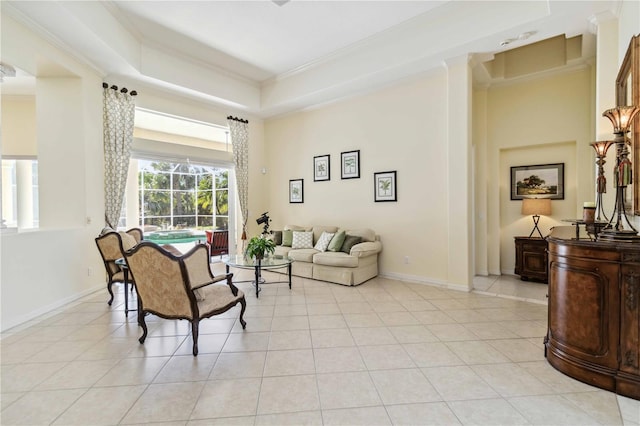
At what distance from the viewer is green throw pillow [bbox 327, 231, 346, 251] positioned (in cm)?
521

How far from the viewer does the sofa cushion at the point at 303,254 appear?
5262 mm

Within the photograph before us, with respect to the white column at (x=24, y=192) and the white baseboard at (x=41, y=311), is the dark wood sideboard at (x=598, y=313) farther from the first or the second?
the white column at (x=24, y=192)

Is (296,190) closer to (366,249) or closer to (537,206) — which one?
(366,249)

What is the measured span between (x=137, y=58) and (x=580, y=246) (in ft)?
19.5

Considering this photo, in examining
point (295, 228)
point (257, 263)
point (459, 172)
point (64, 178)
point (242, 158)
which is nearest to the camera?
point (64, 178)

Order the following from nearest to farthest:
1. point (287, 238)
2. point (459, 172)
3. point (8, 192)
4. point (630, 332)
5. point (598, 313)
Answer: point (630, 332)
point (598, 313)
point (459, 172)
point (8, 192)
point (287, 238)

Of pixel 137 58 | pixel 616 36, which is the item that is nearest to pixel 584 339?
pixel 616 36

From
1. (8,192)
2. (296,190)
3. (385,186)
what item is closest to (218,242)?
(296,190)

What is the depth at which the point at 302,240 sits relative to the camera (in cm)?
579

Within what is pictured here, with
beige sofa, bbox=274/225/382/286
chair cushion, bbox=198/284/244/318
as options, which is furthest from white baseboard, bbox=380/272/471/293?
chair cushion, bbox=198/284/244/318

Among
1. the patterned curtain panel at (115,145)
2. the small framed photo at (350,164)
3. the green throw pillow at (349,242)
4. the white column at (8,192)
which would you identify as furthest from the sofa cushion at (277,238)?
the white column at (8,192)

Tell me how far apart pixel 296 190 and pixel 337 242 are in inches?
78.2

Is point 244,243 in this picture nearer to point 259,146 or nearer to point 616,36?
point 259,146

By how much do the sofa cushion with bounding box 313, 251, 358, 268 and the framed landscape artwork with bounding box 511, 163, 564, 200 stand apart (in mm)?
3242
